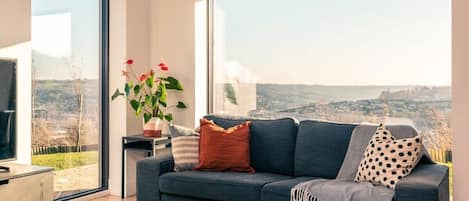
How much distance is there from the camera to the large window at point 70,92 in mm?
4625

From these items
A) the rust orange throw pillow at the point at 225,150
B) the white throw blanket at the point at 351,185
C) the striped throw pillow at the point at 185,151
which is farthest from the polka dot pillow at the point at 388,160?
the striped throw pillow at the point at 185,151

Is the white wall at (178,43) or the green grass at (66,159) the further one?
the white wall at (178,43)

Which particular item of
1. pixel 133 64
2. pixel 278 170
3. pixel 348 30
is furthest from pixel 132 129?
pixel 348 30

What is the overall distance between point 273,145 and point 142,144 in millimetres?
1569

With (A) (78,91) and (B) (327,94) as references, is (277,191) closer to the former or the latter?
(B) (327,94)

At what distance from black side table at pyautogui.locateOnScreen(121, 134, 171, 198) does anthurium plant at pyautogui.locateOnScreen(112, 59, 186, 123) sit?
0.21 meters

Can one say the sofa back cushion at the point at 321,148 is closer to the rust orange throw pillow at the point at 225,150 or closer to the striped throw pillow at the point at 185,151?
the rust orange throw pillow at the point at 225,150

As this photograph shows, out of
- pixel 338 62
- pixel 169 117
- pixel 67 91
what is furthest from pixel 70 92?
pixel 338 62

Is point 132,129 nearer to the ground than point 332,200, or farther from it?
farther from it

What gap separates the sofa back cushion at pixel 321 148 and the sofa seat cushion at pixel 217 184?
0.19 metres

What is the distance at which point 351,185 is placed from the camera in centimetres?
336

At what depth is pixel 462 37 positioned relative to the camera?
3.64 meters

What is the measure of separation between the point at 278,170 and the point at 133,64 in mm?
2116

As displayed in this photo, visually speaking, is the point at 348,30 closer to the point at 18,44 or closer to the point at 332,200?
the point at 332,200
